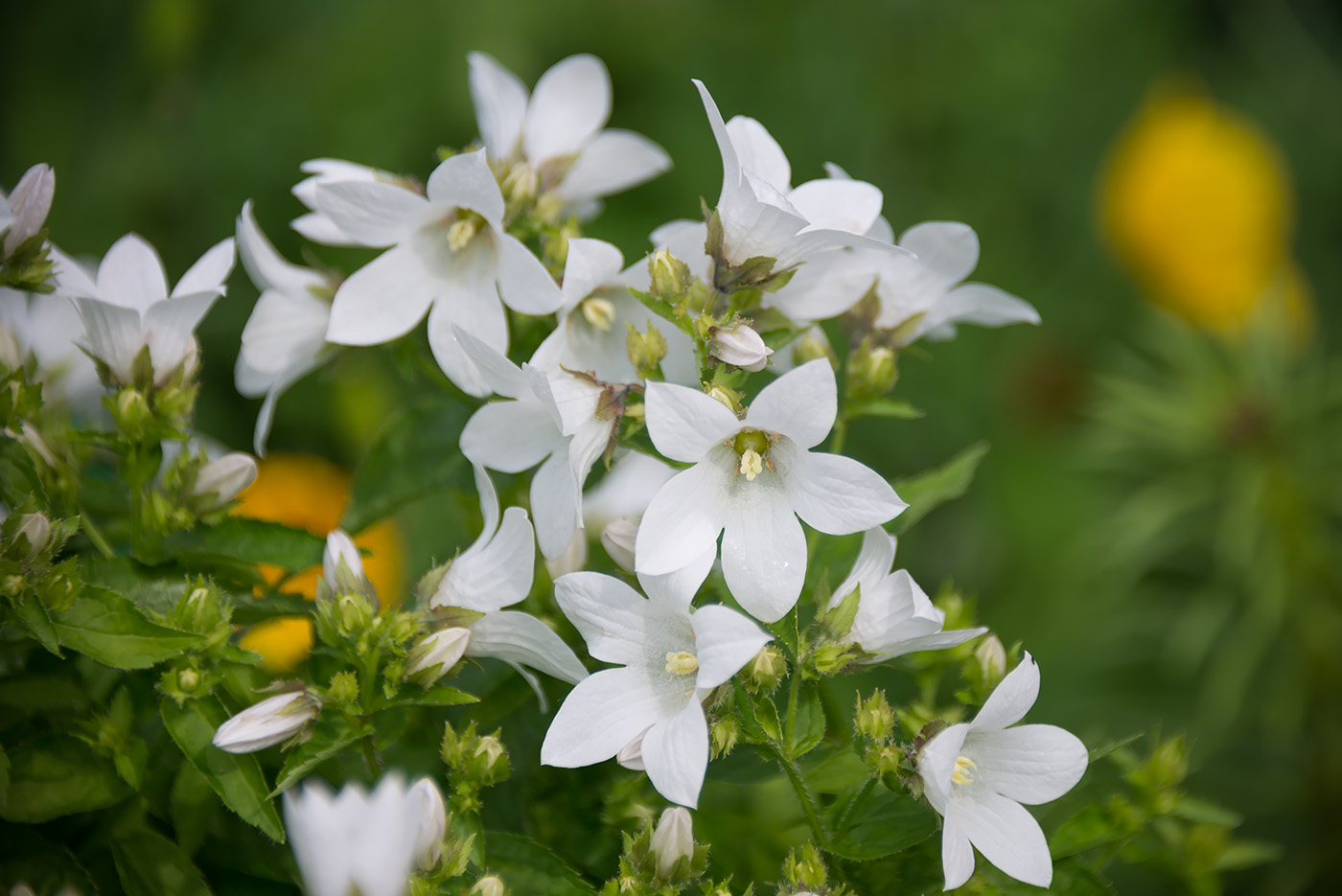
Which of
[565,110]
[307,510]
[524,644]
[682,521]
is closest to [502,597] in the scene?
[524,644]

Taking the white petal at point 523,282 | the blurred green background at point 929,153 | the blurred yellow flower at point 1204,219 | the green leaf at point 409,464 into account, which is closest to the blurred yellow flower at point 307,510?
the blurred green background at point 929,153

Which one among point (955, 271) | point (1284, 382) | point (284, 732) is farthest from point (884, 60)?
point (284, 732)

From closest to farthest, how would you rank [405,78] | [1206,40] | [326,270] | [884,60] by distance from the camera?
[326,270]
[405,78]
[884,60]
[1206,40]

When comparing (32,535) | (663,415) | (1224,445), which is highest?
(663,415)

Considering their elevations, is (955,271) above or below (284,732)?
above

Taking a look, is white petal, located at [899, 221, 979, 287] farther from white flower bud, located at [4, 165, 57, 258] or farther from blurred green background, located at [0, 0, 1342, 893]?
blurred green background, located at [0, 0, 1342, 893]

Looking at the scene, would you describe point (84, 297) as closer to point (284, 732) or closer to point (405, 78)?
point (284, 732)
